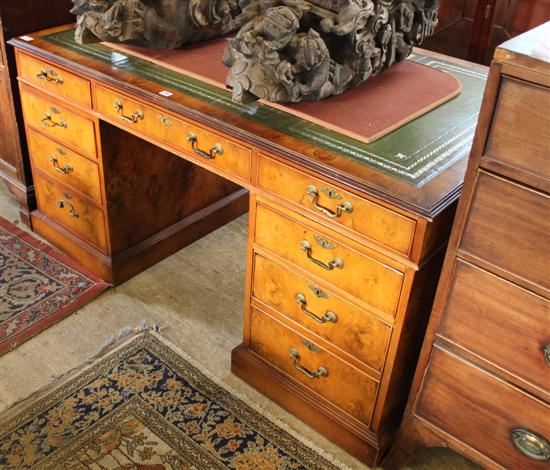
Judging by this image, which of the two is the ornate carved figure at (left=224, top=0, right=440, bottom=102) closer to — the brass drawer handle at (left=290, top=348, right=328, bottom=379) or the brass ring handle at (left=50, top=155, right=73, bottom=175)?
the brass drawer handle at (left=290, top=348, right=328, bottom=379)

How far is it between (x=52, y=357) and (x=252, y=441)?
82cm

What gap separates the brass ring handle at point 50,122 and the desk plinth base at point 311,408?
3.58ft

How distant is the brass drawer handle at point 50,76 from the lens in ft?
7.90

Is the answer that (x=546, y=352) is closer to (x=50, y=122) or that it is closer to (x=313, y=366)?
(x=313, y=366)

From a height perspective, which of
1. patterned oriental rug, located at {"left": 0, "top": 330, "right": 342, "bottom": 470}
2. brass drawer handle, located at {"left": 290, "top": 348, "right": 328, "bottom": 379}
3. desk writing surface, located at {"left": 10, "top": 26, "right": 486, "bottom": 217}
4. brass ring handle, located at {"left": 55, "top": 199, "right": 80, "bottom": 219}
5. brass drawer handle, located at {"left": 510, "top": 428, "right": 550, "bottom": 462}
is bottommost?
patterned oriental rug, located at {"left": 0, "top": 330, "right": 342, "bottom": 470}

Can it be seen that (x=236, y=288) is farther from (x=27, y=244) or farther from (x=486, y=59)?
(x=486, y=59)

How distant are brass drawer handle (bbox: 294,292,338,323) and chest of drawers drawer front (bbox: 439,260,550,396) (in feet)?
1.19

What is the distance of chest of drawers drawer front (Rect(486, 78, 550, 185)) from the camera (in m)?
1.31

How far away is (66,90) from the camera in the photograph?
240cm

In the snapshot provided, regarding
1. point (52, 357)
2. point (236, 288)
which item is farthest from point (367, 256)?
point (52, 357)

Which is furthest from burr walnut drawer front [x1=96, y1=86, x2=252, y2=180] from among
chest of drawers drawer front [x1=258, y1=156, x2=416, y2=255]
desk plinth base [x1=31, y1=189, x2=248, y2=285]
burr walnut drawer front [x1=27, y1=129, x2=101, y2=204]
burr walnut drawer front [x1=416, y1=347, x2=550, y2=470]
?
burr walnut drawer front [x1=416, y1=347, x2=550, y2=470]

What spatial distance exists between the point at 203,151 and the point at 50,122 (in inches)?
34.5

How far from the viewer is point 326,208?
1.78 metres

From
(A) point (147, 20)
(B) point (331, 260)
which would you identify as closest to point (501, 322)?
(B) point (331, 260)
